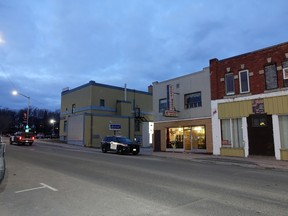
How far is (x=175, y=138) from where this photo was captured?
Answer: 29.2 m

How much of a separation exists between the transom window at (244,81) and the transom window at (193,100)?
4.63 m

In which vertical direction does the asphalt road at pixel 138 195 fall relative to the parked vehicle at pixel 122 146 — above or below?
below

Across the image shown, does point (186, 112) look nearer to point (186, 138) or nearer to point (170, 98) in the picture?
point (170, 98)

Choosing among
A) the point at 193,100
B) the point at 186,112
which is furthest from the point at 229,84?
the point at 186,112

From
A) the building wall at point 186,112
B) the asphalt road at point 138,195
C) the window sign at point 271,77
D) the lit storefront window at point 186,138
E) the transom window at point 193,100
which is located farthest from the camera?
the transom window at point 193,100

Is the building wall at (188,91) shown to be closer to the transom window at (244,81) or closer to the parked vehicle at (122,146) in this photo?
the transom window at (244,81)

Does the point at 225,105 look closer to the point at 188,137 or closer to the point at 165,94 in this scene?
the point at 188,137

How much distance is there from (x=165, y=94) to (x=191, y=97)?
377cm

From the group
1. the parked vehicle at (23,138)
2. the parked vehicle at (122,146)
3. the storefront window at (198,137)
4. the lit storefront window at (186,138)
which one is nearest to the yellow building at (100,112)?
the parked vehicle at (23,138)

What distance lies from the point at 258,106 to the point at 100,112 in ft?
98.5

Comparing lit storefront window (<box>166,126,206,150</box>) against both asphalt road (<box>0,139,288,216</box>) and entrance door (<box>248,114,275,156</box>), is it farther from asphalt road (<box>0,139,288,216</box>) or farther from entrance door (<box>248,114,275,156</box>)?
asphalt road (<box>0,139,288,216</box>)

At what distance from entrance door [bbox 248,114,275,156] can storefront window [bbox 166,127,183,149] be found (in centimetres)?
794

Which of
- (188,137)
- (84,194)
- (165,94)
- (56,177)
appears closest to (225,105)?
(188,137)

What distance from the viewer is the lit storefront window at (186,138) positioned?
26.4m
